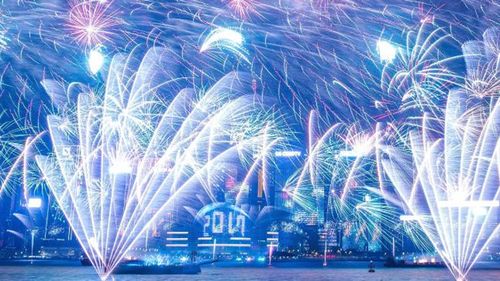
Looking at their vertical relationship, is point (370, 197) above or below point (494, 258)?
above

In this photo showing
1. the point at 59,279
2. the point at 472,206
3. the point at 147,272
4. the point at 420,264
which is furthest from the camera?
the point at 420,264

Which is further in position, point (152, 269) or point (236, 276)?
point (152, 269)

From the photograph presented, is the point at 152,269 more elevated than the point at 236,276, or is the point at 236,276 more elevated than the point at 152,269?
the point at 152,269

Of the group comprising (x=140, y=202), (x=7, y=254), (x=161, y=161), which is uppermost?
(x=161, y=161)

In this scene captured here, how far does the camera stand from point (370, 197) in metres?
198

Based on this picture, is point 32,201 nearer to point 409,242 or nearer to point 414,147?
point 409,242

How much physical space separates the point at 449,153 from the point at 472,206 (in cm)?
959

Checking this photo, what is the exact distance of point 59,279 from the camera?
2665 inches

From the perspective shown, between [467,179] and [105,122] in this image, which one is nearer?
[105,122]

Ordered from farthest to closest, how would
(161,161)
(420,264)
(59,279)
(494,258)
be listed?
(494,258)
(420,264)
(59,279)
(161,161)

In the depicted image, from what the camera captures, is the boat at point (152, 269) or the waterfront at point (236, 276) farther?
the boat at point (152, 269)

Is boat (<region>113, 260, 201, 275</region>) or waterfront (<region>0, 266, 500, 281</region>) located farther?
boat (<region>113, 260, 201, 275</region>)

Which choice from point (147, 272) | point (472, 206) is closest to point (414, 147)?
point (472, 206)

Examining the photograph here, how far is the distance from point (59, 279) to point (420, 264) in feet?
327
